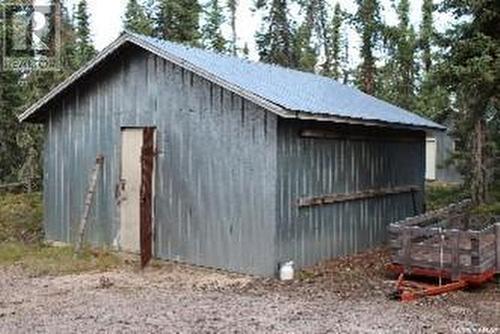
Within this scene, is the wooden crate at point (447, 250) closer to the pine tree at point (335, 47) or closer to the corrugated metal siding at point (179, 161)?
the corrugated metal siding at point (179, 161)

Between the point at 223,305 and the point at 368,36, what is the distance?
96.1ft

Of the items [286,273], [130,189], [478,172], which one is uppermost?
[478,172]

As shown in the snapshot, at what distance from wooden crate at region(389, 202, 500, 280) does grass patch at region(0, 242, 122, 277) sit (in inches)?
205

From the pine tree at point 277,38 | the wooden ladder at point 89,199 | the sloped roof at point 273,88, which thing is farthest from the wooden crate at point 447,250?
the pine tree at point 277,38

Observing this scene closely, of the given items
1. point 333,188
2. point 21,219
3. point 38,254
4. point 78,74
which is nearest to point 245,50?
point 21,219

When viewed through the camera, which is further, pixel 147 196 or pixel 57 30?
pixel 57 30

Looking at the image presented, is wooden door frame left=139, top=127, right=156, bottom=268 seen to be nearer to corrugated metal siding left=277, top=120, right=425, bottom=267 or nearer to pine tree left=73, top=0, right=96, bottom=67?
corrugated metal siding left=277, top=120, right=425, bottom=267

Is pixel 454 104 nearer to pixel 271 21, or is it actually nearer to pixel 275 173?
pixel 271 21

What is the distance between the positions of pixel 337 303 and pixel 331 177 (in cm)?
379

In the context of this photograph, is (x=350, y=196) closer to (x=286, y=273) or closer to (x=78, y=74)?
(x=286, y=273)

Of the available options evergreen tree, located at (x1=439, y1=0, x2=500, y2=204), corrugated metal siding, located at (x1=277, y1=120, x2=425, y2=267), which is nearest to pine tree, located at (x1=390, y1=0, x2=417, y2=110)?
corrugated metal siding, located at (x1=277, y1=120, x2=425, y2=267)

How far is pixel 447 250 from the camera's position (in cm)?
1032

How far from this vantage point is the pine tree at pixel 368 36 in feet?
118

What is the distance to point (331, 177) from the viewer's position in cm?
1286
